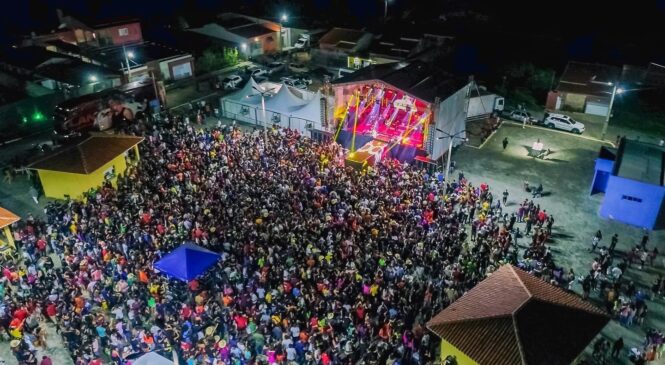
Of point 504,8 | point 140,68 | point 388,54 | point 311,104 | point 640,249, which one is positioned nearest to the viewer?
point 640,249

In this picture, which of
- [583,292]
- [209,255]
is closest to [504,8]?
[583,292]

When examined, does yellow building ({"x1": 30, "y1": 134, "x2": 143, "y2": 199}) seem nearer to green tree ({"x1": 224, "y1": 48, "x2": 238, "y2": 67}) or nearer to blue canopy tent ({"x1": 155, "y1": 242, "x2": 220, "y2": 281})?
blue canopy tent ({"x1": 155, "y1": 242, "x2": 220, "y2": 281})

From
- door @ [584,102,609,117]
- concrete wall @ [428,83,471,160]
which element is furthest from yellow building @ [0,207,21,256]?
door @ [584,102,609,117]

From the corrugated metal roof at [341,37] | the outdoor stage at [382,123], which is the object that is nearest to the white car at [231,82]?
the corrugated metal roof at [341,37]

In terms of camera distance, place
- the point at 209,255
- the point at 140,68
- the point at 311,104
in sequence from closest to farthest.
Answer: the point at 209,255 → the point at 311,104 → the point at 140,68

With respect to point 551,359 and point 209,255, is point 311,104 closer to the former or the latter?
point 209,255

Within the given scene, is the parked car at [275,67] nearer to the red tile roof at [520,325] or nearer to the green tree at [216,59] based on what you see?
the green tree at [216,59]
